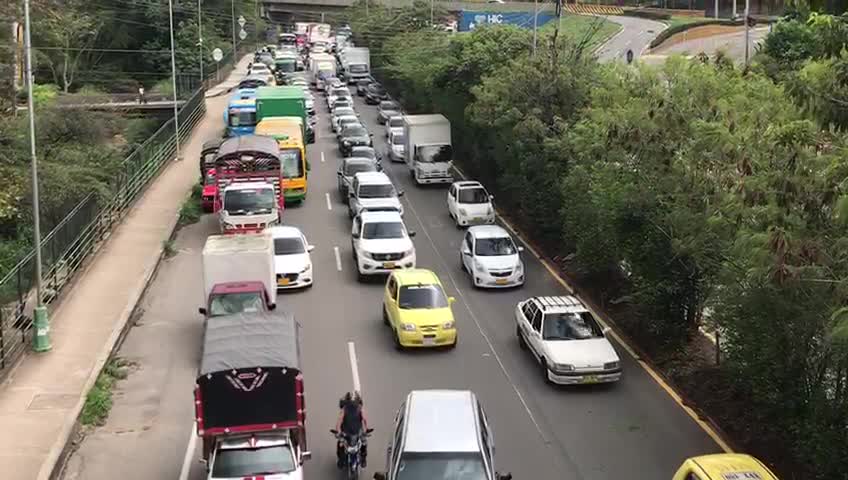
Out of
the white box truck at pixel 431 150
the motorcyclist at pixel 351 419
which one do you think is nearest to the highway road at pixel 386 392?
the motorcyclist at pixel 351 419

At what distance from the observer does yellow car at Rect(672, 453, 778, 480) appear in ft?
40.4

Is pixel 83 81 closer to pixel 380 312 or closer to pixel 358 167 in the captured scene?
pixel 358 167

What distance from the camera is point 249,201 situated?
29.8m

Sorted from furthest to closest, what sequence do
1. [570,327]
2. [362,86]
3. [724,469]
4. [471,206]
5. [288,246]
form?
[362,86], [471,206], [288,246], [570,327], [724,469]

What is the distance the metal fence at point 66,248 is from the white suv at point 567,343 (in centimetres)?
1073

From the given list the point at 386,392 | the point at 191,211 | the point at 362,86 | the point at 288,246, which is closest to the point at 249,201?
the point at 288,246

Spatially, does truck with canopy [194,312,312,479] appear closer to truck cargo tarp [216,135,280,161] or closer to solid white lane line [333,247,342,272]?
solid white lane line [333,247,342,272]

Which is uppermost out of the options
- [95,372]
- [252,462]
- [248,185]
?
[248,185]

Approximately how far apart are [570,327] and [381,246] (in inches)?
331

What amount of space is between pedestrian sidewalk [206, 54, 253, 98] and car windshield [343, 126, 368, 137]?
3106 centimetres

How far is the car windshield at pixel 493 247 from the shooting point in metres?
27.1

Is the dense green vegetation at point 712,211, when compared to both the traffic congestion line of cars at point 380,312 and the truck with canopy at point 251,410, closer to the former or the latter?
the traffic congestion line of cars at point 380,312

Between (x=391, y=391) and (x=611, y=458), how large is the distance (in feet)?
15.6

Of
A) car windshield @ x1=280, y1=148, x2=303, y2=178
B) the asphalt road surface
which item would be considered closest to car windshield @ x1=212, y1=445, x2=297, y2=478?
car windshield @ x1=280, y1=148, x2=303, y2=178
